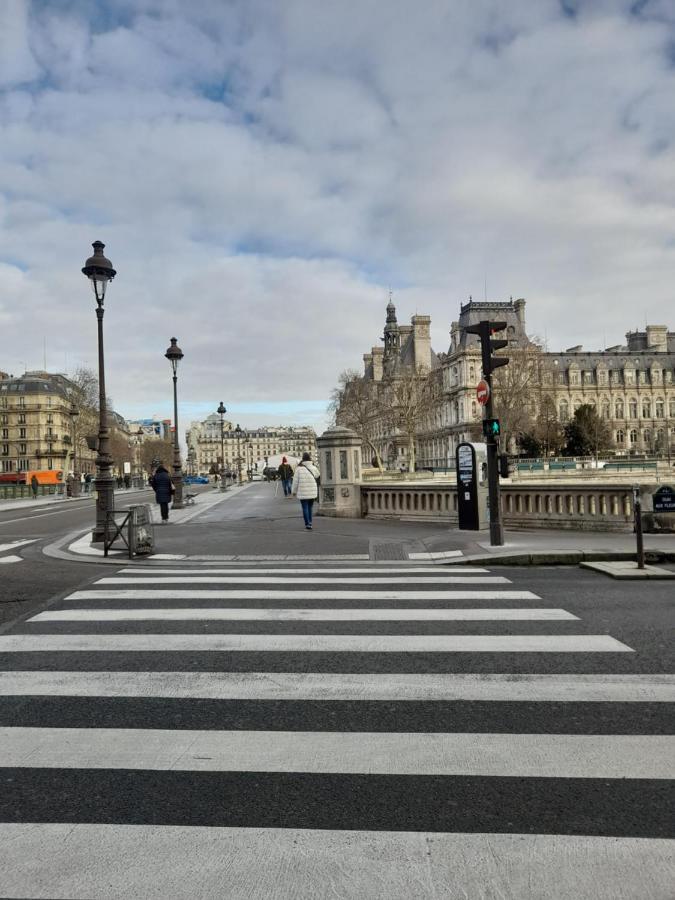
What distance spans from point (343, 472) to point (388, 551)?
777 cm

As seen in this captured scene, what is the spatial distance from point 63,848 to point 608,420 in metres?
116

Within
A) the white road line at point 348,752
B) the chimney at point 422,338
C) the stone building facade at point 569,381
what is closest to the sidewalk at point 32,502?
the white road line at point 348,752

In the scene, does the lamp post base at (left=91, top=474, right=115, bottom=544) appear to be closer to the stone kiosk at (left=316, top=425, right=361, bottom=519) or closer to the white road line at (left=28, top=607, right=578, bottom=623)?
the white road line at (left=28, top=607, right=578, bottom=623)

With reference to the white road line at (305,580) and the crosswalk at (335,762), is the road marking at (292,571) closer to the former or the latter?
the white road line at (305,580)

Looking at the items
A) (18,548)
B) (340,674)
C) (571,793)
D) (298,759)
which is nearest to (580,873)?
(571,793)

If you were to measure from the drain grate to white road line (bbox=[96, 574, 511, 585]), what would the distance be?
180 centimetres

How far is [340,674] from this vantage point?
4.91 m

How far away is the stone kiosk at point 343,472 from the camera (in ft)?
63.5

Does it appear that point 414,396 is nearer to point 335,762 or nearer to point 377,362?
point 377,362

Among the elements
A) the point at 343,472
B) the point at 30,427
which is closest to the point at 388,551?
the point at 343,472

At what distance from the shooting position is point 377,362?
119 meters

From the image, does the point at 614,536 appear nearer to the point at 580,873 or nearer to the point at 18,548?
the point at 580,873

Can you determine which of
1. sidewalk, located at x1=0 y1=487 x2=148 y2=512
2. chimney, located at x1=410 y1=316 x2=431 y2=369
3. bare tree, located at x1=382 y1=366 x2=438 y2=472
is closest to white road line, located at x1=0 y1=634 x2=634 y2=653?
sidewalk, located at x1=0 y1=487 x2=148 y2=512

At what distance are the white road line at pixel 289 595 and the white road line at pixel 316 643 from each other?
175 cm
